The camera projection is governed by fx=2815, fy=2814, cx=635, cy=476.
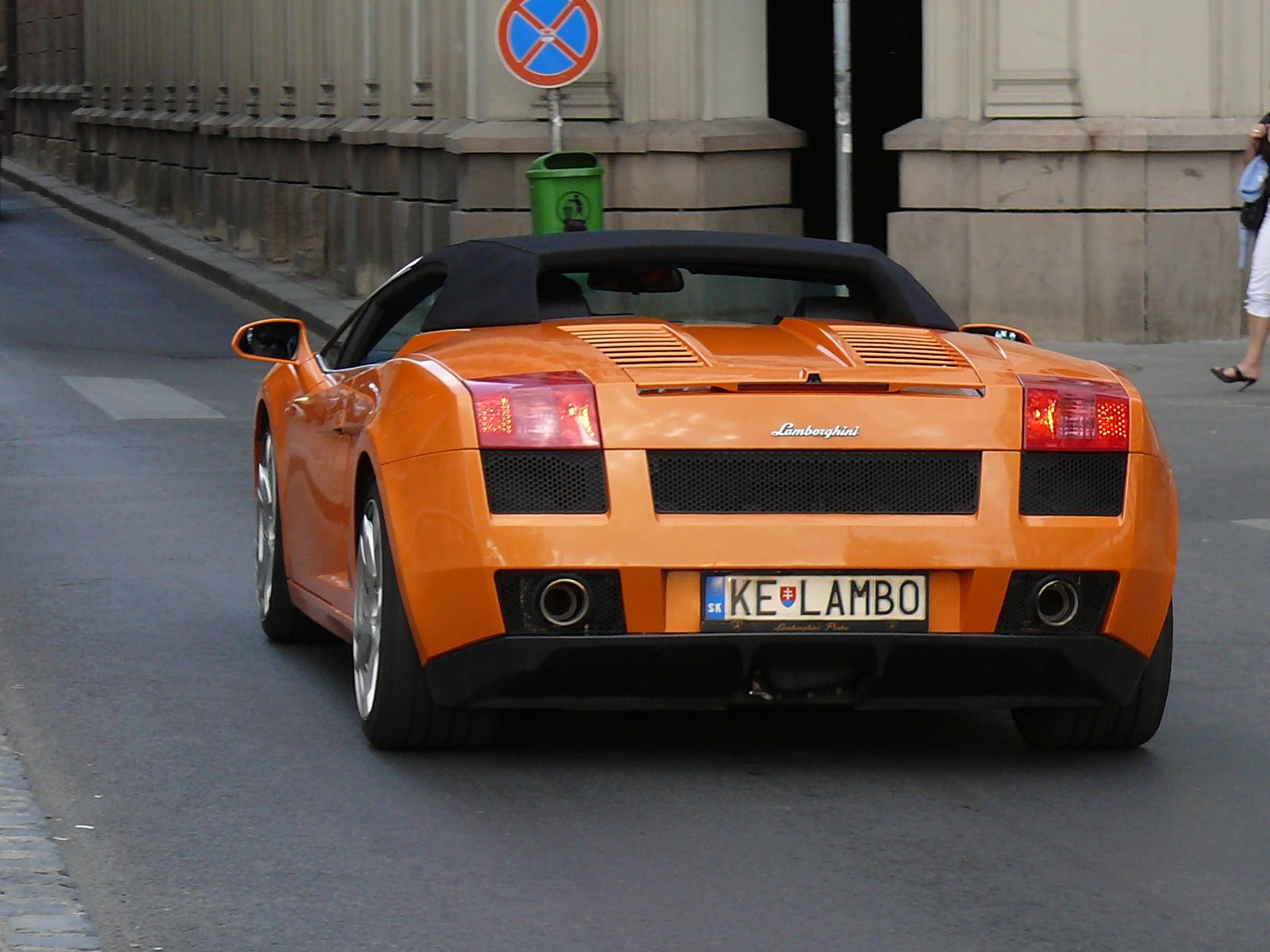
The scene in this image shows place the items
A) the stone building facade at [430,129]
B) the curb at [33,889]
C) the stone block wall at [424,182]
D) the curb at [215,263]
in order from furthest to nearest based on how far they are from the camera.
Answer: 1. the curb at [215,263]
2. the stone building facade at [430,129]
3. the stone block wall at [424,182]
4. the curb at [33,889]

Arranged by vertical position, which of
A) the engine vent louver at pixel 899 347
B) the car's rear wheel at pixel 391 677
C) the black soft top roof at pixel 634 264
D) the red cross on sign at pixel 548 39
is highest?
the red cross on sign at pixel 548 39

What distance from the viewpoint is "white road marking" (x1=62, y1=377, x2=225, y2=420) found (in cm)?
1566

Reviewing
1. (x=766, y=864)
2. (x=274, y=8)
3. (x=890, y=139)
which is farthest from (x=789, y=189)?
(x=766, y=864)

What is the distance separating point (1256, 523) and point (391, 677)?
576 centimetres

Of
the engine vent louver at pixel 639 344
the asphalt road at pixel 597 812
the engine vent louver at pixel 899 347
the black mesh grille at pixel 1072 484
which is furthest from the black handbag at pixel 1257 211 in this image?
the black mesh grille at pixel 1072 484

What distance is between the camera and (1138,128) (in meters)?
19.6

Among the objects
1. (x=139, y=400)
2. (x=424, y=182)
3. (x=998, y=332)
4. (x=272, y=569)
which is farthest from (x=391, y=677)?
(x=424, y=182)

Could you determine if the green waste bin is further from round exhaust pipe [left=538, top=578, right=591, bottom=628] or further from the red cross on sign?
round exhaust pipe [left=538, top=578, right=591, bottom=628]

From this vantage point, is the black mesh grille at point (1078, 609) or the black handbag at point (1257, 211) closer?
the black mesh grille at point (1078, 609)

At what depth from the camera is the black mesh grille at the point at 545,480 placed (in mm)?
5879

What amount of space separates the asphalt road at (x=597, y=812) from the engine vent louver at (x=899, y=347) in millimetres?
909

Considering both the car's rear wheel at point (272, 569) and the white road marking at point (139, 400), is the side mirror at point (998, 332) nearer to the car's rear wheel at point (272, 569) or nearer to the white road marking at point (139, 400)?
the car's rear wheel at point (272, 569)

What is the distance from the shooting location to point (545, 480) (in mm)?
5902

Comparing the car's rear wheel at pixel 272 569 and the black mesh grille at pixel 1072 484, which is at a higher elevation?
the black mesh grille at pixel 1072 484
